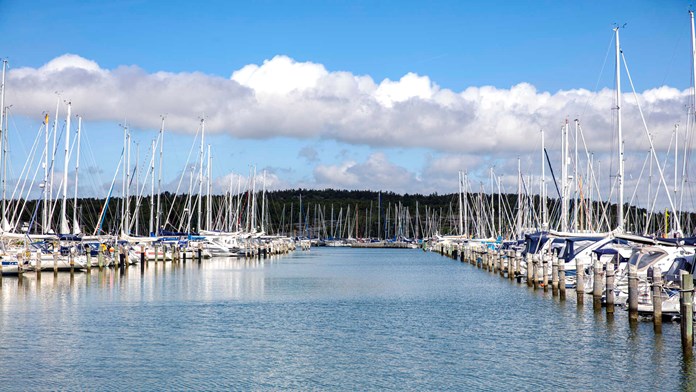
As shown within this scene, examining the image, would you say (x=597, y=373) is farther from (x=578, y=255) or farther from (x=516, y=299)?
(x=578, y=255)

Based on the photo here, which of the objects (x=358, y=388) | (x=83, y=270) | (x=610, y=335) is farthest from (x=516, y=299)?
(x=83, y=270)

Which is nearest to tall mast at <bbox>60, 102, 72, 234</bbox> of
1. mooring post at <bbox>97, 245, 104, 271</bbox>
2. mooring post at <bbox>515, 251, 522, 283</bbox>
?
mooring post at <bbox>97, 245, 104, 271</bbox>

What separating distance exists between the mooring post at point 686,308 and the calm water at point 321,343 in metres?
0.61

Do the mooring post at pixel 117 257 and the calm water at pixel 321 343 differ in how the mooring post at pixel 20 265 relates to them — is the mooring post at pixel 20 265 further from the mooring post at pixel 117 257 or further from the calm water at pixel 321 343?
the mooring post at pixel 117 257

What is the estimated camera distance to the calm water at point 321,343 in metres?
25.4

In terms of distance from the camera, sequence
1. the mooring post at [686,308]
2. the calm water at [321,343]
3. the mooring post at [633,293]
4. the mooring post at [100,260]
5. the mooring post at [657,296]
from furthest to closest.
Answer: the mooring post at [100,260] < the mooring post at [633,293] < the mooring post at [657,296] < the mooring post at [686,308] < the calm water at [321,343]

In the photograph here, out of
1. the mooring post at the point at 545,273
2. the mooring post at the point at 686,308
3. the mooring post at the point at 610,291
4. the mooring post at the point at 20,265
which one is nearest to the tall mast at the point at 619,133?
the mooring post at the point at 545,273

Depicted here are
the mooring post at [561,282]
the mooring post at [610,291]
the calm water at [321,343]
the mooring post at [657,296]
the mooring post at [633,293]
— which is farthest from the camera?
the mooring post at [561,282]

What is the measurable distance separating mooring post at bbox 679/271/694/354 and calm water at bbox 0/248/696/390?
61 centimetres

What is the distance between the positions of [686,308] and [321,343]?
43.2ft

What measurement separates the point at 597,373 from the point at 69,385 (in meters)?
15.8

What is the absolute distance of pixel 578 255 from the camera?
54844 millimetres

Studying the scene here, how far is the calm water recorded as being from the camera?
25.4 m

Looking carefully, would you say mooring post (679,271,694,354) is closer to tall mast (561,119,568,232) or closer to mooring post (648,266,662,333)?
mooring post (648,266,662,333)
